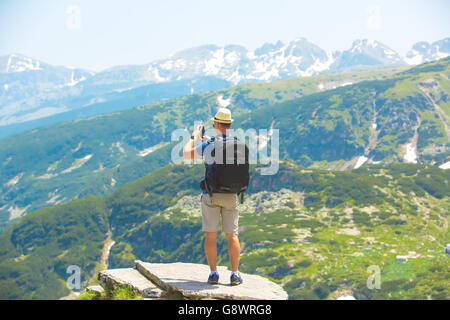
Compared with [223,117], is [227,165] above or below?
below

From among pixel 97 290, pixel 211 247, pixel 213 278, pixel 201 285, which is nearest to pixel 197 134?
pixel 211 247

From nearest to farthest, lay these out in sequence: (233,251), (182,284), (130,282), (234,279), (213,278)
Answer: (182,284), (130,282), (213,278), (234,279), (233,251)

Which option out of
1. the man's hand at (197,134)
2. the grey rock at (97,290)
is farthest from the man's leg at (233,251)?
the grey rock at (97,290)

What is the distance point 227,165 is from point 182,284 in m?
3.83

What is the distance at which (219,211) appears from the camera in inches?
605

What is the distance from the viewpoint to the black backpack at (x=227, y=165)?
1458cm

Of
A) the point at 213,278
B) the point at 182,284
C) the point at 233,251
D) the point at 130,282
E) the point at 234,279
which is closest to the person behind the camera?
the point at 182,284

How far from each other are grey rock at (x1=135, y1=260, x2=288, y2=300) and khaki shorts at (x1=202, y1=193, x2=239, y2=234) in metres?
1.75

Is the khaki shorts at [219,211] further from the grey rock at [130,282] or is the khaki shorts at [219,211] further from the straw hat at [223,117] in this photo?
the grey rock at [130,282]

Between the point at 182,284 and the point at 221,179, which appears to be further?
the point at 221,179

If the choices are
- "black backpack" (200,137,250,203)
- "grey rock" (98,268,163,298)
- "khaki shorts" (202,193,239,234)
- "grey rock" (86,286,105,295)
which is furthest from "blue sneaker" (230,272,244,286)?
"grey rock" (86,286,105,295)

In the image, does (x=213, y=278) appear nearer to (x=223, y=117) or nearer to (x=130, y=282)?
(x=130, y=282)
